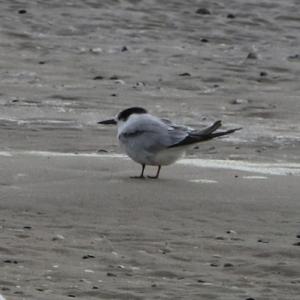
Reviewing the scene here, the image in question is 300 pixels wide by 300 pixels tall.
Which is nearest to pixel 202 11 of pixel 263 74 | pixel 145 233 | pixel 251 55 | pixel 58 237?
pixel 251 55

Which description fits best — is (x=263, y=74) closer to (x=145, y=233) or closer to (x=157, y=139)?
(x=157, y=139)

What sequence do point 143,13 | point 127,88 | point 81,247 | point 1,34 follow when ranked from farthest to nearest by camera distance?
point 143,13 < point 1,34 < point 127,88 < point 81,247

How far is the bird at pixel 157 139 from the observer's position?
388 inches

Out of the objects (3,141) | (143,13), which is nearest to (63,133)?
(3,141)

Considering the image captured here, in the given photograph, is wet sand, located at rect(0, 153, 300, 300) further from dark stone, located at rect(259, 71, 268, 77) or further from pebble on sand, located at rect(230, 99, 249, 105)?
dark stone, located at rect(259, 71, 268, 77)

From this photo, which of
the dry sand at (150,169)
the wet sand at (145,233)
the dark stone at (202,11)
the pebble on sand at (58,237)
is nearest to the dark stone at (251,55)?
the dry sand at (150,169)

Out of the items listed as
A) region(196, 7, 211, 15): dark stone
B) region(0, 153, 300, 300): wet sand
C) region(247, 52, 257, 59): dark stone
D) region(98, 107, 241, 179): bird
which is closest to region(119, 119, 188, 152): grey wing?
region(98, 107, 241, 179): bird

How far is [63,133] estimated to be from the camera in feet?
40.7

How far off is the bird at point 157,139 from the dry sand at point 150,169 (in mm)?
167

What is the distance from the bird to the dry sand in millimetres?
167

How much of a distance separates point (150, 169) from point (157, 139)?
2.33 feet

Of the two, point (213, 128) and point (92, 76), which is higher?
Answer: point (92, 76)

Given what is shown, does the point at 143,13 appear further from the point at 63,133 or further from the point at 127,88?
the point at 63,133

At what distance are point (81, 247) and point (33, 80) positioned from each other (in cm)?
797
